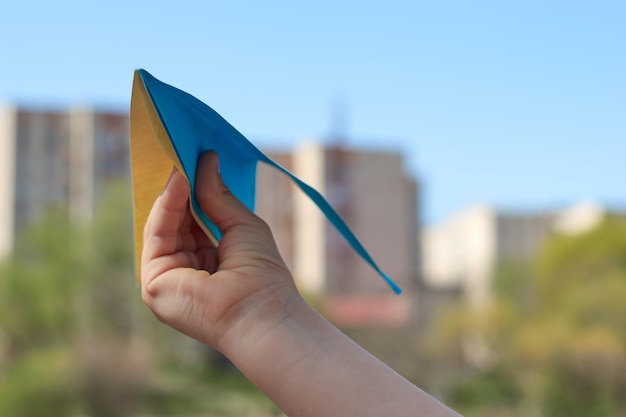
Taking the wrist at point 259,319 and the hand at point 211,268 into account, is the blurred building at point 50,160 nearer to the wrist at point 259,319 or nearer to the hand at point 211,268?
the hand at point 211,268

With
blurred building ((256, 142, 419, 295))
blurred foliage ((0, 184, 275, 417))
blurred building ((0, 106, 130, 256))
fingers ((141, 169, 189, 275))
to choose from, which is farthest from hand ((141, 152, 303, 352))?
blurred building ((0, 106, 130, 256))

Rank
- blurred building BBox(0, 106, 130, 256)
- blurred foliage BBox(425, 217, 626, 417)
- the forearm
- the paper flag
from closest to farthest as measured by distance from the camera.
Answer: the forearm, the paper flag, blurred foliage BBox(425, 217, 626, 417), blurred building BBox(0, 106, 130, 256)

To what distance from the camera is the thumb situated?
735 millimetres

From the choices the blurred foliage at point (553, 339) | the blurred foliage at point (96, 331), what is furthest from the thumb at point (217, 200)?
the blurred foliage at point (96, 331)

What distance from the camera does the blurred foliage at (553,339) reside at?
17297mm

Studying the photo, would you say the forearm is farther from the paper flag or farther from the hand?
the paper flag

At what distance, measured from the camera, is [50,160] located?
107 ft

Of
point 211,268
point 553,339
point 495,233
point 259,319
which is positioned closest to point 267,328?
point 259,319

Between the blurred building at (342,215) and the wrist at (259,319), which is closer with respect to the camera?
the wrist at (259,319)

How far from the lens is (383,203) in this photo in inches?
1243

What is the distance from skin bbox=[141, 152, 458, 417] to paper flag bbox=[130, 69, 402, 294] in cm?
3

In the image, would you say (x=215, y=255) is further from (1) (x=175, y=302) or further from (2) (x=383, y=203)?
(2) (x=383, y=203)

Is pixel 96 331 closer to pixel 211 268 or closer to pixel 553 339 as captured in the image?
pixel 553 339

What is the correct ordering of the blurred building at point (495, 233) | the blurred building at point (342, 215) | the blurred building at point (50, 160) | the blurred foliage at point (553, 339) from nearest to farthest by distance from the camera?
the blurred foliage at point (553, 339)
the blurred building at point (342, 215)
the blurred building at point (50, 160)
the blurred building at point (495, 233)
